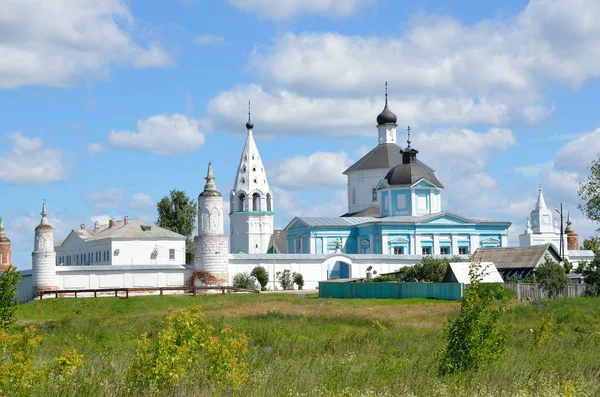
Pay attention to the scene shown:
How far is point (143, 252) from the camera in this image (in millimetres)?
63906

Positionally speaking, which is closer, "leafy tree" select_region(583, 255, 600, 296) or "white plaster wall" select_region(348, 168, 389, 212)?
"leafy tree" select_region(583, 255, 600, 296)

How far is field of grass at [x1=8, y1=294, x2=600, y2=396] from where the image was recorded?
13.2m

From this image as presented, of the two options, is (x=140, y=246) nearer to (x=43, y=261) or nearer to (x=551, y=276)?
(x=43, y=261)

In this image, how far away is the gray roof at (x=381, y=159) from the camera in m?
72.9

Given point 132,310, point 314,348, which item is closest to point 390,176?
point 132,310

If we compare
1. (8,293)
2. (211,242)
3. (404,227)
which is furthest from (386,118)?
(8,293)

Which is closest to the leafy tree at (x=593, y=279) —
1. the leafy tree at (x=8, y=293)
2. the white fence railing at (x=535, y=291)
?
the white fence railing at (x=535, y=291)

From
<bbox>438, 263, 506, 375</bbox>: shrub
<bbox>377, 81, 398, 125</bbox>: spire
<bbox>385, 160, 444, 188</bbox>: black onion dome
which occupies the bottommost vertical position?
<bbox>438, 263, 506, 375</bbox>: shrub

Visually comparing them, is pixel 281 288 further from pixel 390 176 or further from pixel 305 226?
pixel 390 176

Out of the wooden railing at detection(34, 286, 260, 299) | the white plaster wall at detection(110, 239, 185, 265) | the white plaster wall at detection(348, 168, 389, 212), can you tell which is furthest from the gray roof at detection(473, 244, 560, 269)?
the white plaster wall at detection(348, 168, 389, 212)

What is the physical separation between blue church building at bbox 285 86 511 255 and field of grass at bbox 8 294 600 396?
2994 cm

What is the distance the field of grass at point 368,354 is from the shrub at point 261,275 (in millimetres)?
18790

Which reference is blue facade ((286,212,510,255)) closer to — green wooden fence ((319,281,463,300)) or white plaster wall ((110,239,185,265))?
white plaster wall ((110,239,185,265))

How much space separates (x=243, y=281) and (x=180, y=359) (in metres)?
38.9
